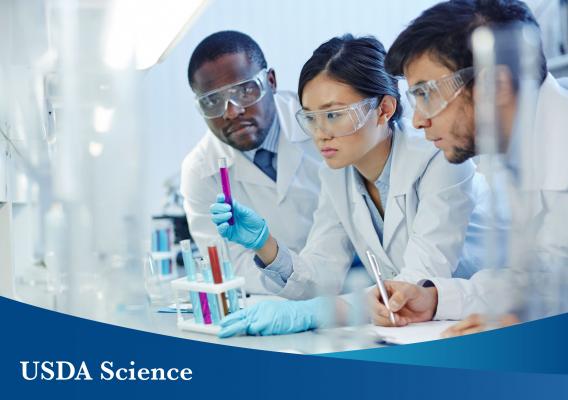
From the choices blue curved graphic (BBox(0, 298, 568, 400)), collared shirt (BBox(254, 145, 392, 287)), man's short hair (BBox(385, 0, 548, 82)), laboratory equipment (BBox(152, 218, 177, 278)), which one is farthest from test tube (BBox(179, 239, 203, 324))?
laboratory equipment (BBox(152, 218, 177, 278))

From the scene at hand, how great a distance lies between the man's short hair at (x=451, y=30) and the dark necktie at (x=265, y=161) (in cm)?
58

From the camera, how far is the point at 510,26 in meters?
1.73

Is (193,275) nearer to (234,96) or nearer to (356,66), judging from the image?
(234,96)

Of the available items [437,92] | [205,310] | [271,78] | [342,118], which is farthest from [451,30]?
[205,310]

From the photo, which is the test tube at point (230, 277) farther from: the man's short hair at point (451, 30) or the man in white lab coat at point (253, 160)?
the man's short hair at point (451, 30)

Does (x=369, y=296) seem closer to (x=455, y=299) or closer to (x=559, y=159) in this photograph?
(x=455, y=299)

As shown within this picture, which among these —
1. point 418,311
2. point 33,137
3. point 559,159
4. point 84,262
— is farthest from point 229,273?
point 559,159

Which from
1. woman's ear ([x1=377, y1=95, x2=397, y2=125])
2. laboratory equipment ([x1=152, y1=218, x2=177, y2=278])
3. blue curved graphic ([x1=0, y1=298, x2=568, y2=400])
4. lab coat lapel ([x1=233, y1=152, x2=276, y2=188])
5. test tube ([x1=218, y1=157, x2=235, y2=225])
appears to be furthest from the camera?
laboratory equipment ([x1=152, y1=218, x2=177, y2=278])

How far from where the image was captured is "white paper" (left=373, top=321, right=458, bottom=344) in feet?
5.42

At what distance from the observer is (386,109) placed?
2045 mm

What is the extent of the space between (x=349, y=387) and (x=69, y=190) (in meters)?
0.87

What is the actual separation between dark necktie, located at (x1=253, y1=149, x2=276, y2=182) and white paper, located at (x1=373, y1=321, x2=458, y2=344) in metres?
0.76

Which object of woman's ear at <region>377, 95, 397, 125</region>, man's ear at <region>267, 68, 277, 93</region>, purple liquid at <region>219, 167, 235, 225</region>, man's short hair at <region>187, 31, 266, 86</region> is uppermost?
man's short hair at <region>187, 31, 266, 86</region>

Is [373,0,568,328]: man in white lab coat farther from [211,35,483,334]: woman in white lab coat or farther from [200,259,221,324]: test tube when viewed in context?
[200,259,221,324]: test tube
